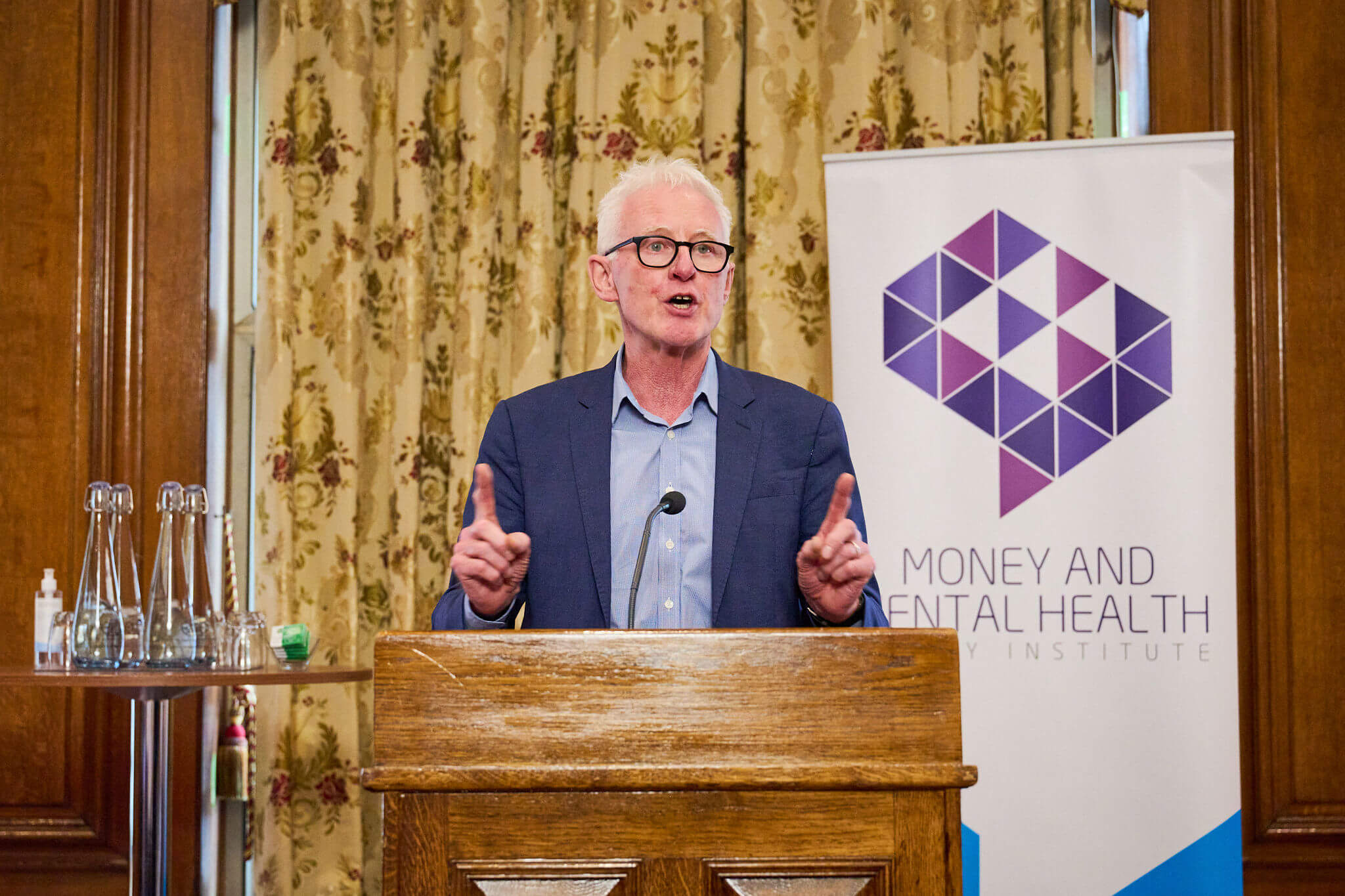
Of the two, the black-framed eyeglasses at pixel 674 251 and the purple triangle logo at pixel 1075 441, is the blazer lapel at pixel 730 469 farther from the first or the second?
the purple triangle logo at pixel 1075 441

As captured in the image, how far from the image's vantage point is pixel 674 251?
2.02 meters

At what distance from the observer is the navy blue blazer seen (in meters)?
1.85

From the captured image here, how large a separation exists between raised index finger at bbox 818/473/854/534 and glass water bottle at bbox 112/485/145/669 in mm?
1671

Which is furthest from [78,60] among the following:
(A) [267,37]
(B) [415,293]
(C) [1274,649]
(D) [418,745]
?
(C) [1274,649]

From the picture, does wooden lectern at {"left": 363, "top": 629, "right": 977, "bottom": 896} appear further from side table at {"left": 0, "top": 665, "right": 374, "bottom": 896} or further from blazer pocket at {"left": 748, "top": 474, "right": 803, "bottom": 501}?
side table at {"left": 0, "top": 665, "right": 374, "bottom": 896}

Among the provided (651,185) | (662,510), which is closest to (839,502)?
(662,510)

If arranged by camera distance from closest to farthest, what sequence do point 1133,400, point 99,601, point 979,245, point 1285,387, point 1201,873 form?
point 99,601 → point 1201,873 → point 1133,400 → point 979,245 → point 1285,387

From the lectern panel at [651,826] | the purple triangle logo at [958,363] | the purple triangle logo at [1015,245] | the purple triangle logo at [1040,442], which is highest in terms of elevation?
the purple triangle logo at [1015,245]

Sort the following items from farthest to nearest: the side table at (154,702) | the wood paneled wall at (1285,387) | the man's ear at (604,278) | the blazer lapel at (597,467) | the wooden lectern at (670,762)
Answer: the wood paneled wall at (1285,387) < the side table at (154,702) < the man's ear at (604,278) < the blazer lapel at (597,467) < the wooden lectern at (670,762)

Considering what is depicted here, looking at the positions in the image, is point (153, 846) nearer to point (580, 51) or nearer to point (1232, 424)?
point (580, 51)

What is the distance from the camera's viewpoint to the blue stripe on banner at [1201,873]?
2762mm

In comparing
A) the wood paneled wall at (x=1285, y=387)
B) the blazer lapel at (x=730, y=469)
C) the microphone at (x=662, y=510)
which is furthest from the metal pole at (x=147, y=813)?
the wood paneled wall at (x=1285, y=387)

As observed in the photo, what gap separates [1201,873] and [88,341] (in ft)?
10.4

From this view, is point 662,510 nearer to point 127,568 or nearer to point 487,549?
point 487,549
